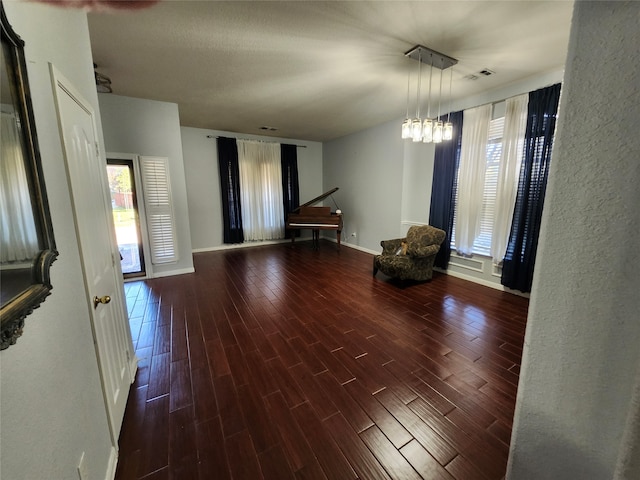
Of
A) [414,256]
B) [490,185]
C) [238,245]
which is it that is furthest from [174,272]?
[490,185]

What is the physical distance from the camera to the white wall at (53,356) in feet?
2.20

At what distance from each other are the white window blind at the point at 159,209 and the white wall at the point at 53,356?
2.91 meters

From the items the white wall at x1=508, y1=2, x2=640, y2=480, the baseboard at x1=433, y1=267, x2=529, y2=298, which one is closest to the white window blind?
the baseboard at x1=433, y1=267, x2=529, y2=298

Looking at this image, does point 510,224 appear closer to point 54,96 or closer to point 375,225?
point 375,225

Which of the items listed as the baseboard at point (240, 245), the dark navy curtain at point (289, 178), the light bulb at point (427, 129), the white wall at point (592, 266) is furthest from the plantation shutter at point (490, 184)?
the baseboard at point (240, 245)

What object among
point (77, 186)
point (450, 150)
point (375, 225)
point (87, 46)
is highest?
point (87, 46)

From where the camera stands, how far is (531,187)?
325 centimetres

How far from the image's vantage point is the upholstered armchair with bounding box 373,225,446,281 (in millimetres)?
3891

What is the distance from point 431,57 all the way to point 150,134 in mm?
3998

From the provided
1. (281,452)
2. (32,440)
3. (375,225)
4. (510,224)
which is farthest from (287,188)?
(32,440)

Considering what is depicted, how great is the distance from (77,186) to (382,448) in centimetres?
215

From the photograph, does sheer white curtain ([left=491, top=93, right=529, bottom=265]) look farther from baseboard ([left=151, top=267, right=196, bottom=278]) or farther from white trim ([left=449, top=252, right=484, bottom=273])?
baseboard ([left=151, top=267, right=196, bottom=278])

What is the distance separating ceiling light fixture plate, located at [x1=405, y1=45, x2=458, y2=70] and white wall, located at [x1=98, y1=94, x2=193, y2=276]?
11.6 feet

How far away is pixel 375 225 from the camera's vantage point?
5852 mm
